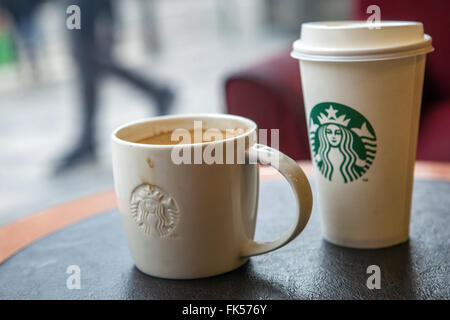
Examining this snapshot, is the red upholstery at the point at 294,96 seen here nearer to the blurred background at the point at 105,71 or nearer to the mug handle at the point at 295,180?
the blurred background at the point at 105,71

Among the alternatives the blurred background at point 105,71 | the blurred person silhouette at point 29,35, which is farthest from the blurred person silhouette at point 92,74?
the blurred person silhouette at point 29,35

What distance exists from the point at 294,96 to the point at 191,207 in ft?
2.37

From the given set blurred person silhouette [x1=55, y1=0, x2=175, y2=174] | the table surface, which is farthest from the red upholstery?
blurred person silhouette [x1=55, y1=0, x2=175, y2=174]

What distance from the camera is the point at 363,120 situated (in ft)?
1.71

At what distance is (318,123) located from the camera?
0.54 m

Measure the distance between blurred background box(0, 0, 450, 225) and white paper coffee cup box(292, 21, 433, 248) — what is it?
0.63 metres

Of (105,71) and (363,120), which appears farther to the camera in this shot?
(105,71)

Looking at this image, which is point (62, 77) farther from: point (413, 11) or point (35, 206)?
point (413, 11)

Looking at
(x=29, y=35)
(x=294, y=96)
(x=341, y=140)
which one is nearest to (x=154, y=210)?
(x=341, y=140)

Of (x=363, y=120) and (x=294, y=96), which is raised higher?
(x=363, y=120)

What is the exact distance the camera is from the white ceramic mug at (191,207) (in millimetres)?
477

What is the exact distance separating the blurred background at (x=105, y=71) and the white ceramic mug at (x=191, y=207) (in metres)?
0.69

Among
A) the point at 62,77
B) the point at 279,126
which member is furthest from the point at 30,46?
the point at 279,126

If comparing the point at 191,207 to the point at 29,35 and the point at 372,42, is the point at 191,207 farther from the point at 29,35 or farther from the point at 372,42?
the point at 29,35
